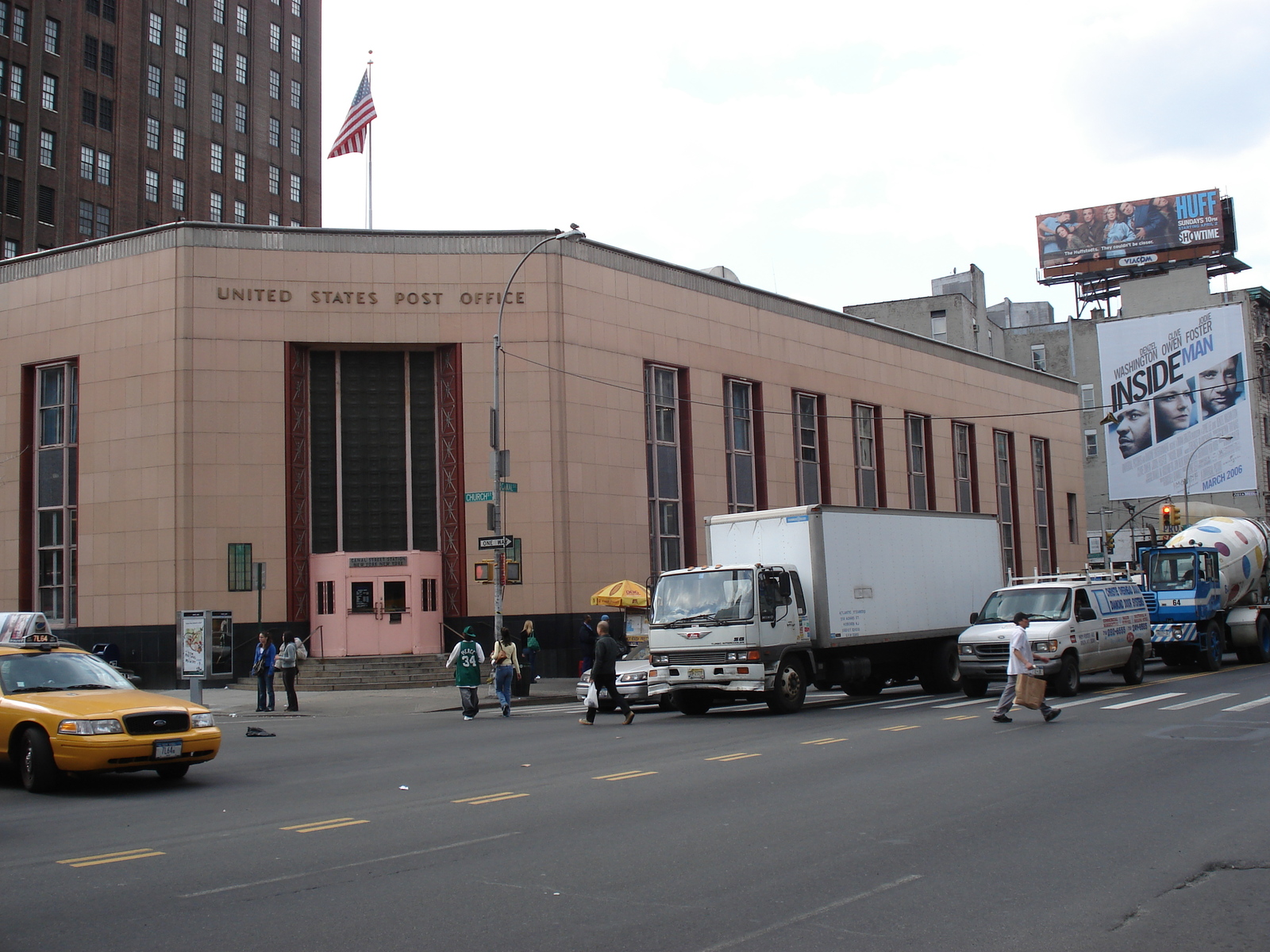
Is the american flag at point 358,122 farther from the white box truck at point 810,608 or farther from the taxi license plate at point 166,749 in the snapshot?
the taxi license plate at point 166,749

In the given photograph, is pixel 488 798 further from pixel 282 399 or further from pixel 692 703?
pixel 282 399

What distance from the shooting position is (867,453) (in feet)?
148

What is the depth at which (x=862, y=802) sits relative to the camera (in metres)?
10.4

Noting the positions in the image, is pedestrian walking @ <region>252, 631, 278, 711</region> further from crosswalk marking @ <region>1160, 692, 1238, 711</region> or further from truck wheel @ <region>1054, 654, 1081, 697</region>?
crosswalk marking @ <region>1160, 692, 1238, 711</region>

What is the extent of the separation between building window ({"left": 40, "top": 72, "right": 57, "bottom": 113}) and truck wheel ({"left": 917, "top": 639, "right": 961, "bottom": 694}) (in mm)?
56309

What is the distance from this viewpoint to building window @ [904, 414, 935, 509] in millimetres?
47375

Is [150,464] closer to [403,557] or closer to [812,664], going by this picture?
[403,557]

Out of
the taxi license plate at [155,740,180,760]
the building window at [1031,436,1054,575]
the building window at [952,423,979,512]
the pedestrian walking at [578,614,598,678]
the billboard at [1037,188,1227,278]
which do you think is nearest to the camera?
the taxi license plate at [155,740,180,760]

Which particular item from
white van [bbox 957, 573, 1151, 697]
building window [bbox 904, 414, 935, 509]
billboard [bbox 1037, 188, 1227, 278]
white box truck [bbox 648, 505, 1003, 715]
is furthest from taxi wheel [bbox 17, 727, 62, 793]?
billboard [bbox 1037, 188, 1227, 278]

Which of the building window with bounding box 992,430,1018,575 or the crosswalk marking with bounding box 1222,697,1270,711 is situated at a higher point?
the building window with bounding box 992,430,1018,575

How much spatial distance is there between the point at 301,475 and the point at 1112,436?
59978 millimetres

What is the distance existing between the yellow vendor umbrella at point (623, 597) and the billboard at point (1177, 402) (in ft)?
173

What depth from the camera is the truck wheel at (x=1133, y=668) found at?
23.6 metres

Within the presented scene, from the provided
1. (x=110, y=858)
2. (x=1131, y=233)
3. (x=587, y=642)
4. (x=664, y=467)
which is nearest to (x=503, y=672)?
(x=587, y=642)
